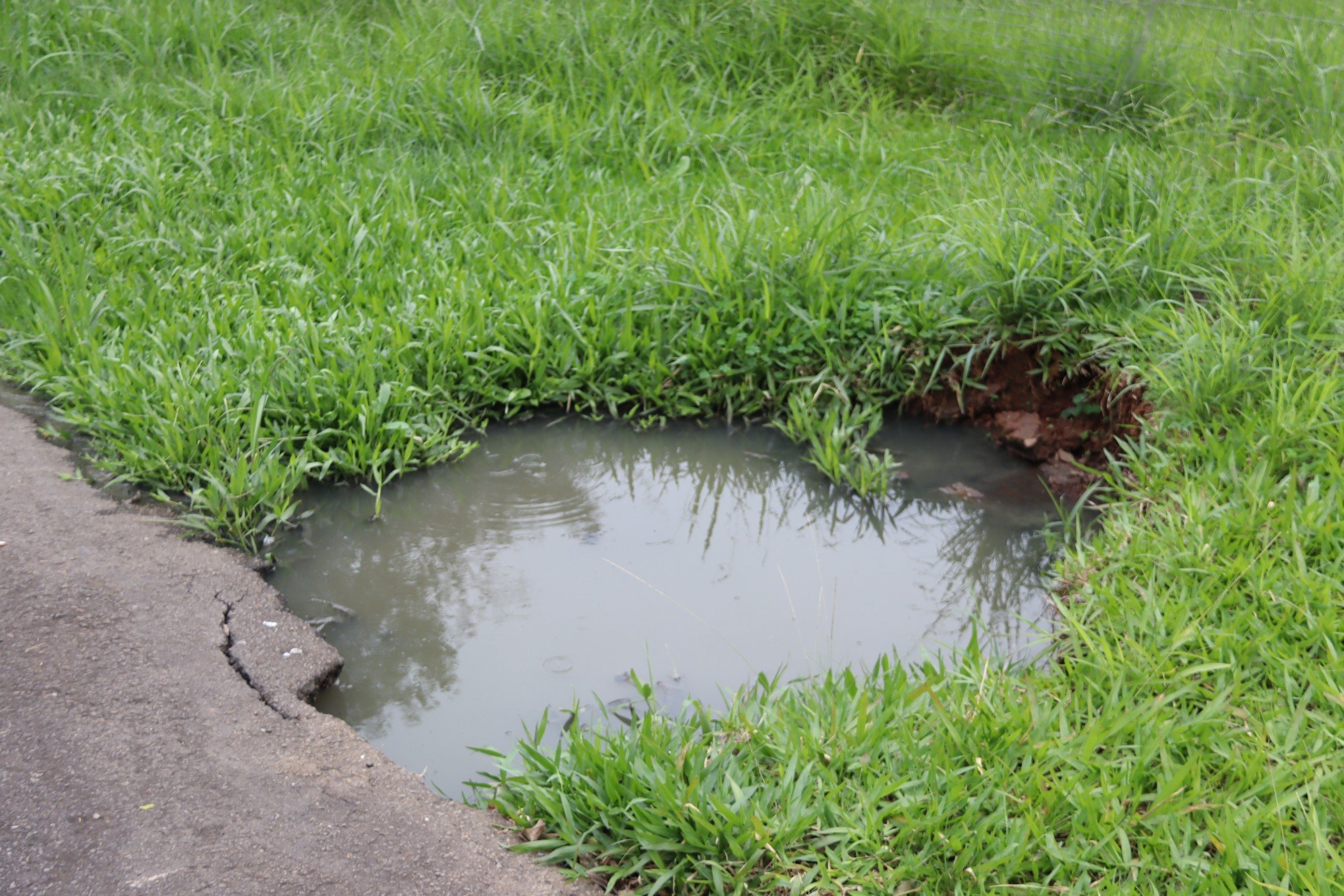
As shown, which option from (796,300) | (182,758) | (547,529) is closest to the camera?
(182,758)

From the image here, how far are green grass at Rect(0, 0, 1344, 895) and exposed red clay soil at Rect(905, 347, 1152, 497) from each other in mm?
102

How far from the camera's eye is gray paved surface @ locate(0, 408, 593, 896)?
1.81 metres

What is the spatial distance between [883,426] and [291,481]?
6.34ft

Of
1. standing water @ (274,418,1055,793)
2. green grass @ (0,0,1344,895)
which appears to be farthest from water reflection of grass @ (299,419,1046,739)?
green grass @ (0,0,1344,895)

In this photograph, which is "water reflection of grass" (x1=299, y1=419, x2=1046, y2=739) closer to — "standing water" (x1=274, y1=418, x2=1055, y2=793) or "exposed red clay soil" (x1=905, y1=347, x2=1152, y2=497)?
"standing water" (x1=274, y1=418, x2=1055, y2=793)

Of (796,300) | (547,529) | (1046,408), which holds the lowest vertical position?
(547,529)

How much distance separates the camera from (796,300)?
3.72 m

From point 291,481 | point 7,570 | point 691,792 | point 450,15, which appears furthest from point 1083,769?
point 450,15

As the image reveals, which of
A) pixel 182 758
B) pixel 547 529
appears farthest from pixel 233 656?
pixel 547 529

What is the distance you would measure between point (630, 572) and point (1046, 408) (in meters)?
1.56

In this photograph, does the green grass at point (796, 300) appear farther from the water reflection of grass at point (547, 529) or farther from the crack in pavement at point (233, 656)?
→ the crack in pavement at point (233, 656)

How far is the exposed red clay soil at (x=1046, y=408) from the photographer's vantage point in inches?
127

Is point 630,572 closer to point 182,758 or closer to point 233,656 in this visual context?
point 233,656

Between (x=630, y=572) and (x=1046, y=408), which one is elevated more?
(x=1046, y=408)
